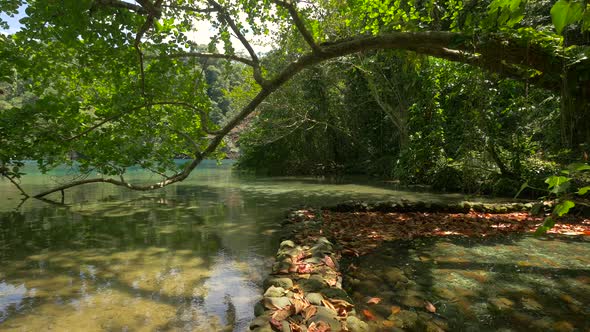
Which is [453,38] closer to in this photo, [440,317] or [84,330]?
[440,317]

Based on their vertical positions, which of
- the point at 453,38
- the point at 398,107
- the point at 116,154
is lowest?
the point at 116,154

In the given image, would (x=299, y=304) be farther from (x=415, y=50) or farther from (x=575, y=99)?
(x=415, y=50)

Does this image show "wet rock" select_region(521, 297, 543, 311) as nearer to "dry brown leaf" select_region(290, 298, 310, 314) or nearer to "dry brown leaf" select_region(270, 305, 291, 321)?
"dry brown leaf" select_region(290, 298, 310, 314)

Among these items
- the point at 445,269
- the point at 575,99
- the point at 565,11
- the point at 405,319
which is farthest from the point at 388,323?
the point at 575,99

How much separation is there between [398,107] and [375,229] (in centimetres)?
1464

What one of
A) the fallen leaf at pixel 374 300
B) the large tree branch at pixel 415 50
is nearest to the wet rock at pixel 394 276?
the fallen leaf at pixel 374 300

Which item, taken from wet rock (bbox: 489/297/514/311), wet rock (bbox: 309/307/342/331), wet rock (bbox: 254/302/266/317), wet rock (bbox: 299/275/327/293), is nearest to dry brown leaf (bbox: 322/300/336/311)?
wet rock (bbox: 309/307/342/331)

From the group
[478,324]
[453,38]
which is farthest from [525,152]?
[478,324]

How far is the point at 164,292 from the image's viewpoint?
13.2 feet

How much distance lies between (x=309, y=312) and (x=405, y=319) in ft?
2.99

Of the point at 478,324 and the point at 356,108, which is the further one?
the point at 356,108

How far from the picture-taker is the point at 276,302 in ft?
10.3

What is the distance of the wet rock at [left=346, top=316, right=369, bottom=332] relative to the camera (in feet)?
9.42

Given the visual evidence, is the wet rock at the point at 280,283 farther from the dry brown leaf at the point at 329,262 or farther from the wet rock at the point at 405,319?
the wet rock at the point at 405,319
